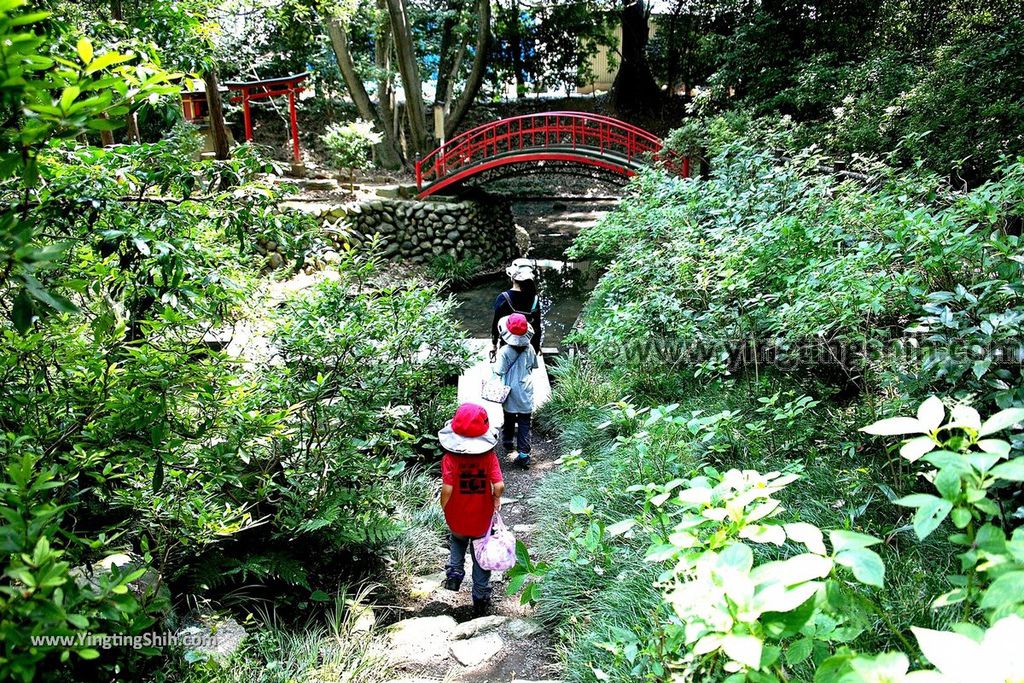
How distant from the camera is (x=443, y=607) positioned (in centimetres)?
386

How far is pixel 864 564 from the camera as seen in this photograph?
1105mm

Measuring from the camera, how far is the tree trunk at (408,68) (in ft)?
47.1

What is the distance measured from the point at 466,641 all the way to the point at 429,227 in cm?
1185

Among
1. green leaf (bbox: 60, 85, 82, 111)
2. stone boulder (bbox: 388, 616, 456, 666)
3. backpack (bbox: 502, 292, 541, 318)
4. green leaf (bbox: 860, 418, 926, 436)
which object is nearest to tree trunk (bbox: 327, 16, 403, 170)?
backpack (bbox: 502, 292, 541, 318)

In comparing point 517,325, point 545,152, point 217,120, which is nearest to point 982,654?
point 517,325

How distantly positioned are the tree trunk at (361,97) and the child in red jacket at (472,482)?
1321 centimetres

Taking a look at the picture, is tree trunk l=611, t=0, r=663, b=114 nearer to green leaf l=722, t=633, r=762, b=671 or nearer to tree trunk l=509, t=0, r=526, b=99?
tree trunk l=509, t=0, r=526, b=99

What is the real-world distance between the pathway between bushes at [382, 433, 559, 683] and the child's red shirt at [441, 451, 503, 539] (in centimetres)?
46

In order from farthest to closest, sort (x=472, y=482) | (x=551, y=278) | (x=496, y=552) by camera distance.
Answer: (x=551, y=278) → (x=472, y=482) → (x=496, y=552)

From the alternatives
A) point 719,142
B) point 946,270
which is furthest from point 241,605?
point 719,142

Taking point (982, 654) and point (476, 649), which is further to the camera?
point (476, 649)

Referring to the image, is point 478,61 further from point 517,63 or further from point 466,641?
point 466,641

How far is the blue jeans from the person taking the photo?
3.77m

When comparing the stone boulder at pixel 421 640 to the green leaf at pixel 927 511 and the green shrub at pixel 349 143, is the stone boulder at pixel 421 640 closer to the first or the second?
the green leaf at pixel 927 511
